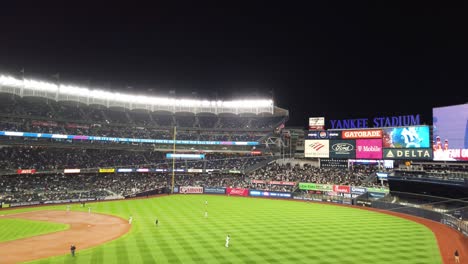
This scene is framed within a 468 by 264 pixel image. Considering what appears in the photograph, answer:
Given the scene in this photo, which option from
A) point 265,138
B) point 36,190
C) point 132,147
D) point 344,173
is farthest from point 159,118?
point 344,173

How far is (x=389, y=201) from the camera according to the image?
5141 centimetres

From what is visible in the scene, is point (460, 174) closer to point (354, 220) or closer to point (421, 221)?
point (421, 221)

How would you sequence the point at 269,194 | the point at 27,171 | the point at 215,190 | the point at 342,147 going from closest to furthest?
the point at 27,171, the point at 342,147, the point at 269,194, the point at 215,190

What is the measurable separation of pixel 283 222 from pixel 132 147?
48.9 meters

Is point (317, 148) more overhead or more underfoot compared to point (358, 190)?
more overhead

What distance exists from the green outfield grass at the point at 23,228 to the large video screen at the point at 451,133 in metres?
54.7

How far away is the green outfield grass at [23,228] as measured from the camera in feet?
100

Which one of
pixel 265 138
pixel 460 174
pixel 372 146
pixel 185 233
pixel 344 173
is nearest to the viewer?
pixel 185 233

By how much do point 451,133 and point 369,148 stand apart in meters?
14.1

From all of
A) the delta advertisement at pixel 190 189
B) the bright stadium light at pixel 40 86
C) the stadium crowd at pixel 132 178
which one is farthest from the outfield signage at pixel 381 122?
the bright stadium light at pixel 40 86

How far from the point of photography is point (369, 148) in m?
61.5

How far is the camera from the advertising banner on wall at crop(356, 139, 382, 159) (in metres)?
60.3

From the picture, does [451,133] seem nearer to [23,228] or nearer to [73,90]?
[23,228]

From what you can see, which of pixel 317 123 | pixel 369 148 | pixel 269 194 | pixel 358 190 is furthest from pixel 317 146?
pixel 269 194
